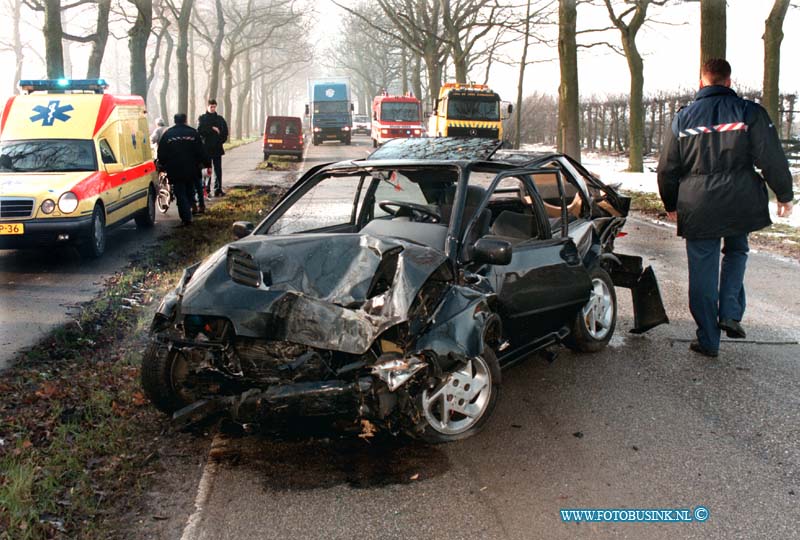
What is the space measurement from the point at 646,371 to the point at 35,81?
11532mm

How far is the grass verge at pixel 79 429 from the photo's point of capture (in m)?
3.38

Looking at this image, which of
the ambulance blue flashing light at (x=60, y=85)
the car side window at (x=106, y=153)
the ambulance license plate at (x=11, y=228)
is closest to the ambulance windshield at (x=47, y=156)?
the car side window at (x=106, y=153)

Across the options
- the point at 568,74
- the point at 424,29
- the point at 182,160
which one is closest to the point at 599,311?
the point at 182,160

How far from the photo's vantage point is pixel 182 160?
13.2m

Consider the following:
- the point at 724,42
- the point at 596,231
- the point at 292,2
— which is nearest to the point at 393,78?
the point at 292,2

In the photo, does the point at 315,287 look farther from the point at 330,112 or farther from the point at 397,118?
the point at 330,112

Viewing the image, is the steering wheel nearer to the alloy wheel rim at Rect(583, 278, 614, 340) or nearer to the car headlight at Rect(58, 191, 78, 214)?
the alloy wheel rim at Rect(583, 278, 614, 340)

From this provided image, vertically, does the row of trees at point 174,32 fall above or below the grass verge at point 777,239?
above

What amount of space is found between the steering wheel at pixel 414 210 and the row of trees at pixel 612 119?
59.3 ft

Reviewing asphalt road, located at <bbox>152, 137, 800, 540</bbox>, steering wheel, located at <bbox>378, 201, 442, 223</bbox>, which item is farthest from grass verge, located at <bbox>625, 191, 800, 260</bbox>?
steering wheel, located at <bbox>378, 201, 442, 223</bbox>

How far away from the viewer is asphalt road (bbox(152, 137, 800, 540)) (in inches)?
129

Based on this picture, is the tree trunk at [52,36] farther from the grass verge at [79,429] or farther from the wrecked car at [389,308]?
the wrecked car at [389,308]

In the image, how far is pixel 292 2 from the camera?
4253 cm

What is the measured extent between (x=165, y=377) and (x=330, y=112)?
142 feet
